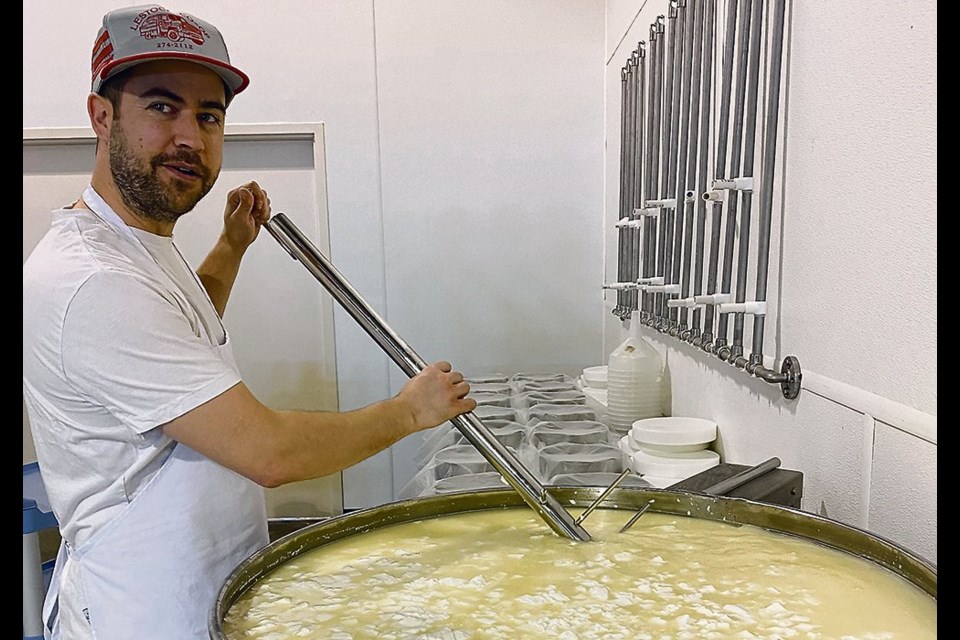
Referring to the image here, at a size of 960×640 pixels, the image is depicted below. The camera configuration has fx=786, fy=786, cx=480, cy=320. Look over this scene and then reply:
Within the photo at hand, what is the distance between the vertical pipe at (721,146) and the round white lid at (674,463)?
0.83 ft

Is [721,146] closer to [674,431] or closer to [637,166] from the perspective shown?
[674,431]

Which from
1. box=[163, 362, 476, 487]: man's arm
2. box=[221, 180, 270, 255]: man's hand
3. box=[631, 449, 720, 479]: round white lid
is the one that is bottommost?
box=[631, 449, 720, 479]: round white lid

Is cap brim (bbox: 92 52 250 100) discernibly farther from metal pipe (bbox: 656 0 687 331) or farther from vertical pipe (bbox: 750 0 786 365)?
metal pipe (bbox: 656 0 687 331)

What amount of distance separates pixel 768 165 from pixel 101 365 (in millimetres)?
1204

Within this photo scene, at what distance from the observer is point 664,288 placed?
7.57 ft

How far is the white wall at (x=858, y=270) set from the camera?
1016mm

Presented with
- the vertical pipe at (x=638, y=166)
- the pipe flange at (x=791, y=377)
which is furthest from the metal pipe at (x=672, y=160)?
the pipe flange at (x=791, y=377)

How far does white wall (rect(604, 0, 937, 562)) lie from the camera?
1.02 meters

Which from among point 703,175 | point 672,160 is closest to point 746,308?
point 703,175

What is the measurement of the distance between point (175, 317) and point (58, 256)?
20cm

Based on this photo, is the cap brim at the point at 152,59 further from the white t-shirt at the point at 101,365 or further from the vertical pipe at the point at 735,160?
the vertical pipe at the point at 735,160

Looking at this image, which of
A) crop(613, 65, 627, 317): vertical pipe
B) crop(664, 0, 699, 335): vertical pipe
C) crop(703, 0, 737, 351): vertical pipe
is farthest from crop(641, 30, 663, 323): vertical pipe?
crop(703, 0, 737, 351): vertical pipe

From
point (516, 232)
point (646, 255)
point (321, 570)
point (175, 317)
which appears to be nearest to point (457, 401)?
point (321, 570)

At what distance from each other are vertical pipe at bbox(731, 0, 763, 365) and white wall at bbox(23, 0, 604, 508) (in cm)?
224
